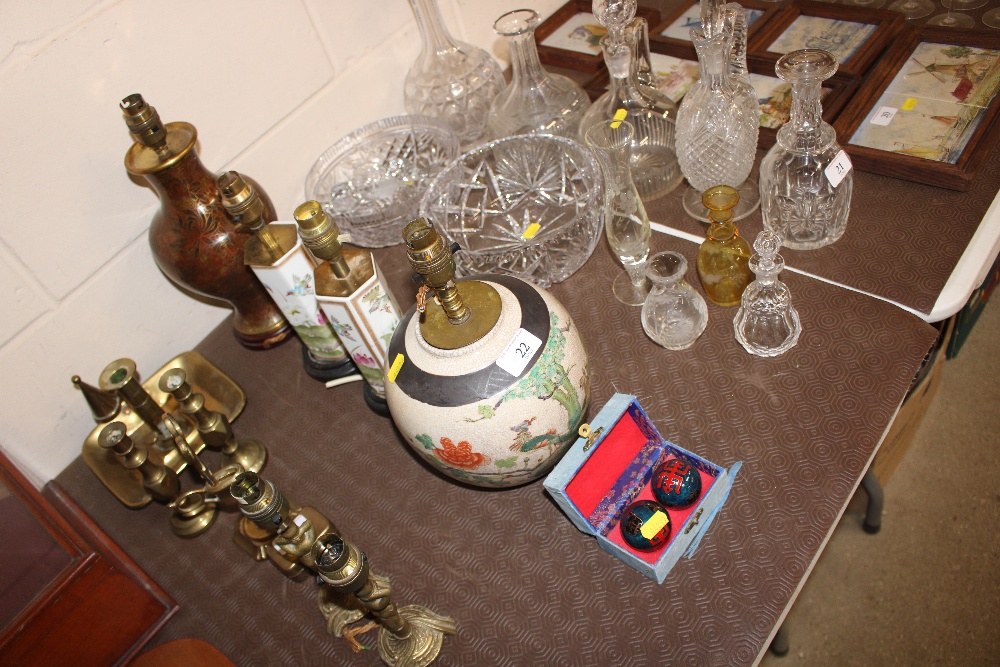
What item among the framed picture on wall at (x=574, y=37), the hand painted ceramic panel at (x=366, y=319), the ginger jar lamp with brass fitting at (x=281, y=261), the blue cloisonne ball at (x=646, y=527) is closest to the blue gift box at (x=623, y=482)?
the blue cloisonne ball at (x=646, y=527)

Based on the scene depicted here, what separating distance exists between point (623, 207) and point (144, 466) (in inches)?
33.9

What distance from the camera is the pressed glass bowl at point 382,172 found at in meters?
1.39

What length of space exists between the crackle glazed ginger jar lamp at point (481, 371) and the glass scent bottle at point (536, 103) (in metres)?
0.65

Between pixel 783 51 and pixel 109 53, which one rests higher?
pixel 109 53

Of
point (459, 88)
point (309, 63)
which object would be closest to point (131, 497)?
point (309, 63)

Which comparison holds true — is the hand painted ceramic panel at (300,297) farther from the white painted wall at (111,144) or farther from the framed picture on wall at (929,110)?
the framed picture on wall at (929,110)

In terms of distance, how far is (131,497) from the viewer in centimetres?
118

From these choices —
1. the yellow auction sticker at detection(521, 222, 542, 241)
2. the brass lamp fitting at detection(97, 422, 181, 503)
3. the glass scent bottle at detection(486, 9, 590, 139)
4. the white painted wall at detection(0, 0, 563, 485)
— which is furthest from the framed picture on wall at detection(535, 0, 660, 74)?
the brass lamp fitting at detection(97, 422, 181, 503)

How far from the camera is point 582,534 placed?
986 millimetres

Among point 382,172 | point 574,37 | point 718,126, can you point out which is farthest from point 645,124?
point 382,172

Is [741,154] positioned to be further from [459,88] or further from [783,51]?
[459,88]

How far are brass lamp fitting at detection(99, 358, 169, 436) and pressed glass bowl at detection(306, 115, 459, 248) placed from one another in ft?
1.53

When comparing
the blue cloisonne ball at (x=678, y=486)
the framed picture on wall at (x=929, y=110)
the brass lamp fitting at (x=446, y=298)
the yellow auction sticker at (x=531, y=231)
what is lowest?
the blue cloisonne ball at (x=678, y=486)

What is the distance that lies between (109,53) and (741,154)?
1053 millimetres
